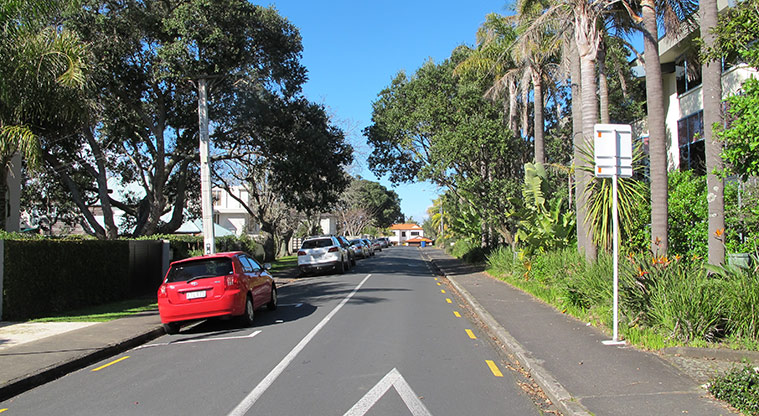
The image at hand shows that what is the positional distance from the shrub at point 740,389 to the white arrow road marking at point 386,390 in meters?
2.92

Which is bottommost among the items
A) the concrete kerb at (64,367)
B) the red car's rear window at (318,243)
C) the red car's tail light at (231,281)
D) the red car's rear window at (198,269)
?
the concrete kerb at (64,367)

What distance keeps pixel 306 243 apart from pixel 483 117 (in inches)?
388

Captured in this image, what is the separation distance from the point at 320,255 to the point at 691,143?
15.8m

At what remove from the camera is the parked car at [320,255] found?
2531cm

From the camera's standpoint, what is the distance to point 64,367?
827 cm

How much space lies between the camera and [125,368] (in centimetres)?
838

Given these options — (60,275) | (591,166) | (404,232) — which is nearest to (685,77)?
(591,166)

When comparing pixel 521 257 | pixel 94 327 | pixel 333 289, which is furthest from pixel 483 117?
pixel 94 327

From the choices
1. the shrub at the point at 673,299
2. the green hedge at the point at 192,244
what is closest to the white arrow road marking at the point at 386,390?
the shrub at the point at 673,299

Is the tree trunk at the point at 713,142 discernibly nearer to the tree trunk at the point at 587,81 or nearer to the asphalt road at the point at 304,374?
the tree trunk at the point at 587,81

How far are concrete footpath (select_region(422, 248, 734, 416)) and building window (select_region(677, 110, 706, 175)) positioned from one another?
1249 cm

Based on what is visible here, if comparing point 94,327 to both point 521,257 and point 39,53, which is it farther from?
point 521,257

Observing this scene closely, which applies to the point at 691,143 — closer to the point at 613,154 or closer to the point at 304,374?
the point at 613,154

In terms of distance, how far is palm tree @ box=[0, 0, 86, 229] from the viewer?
1229cm
